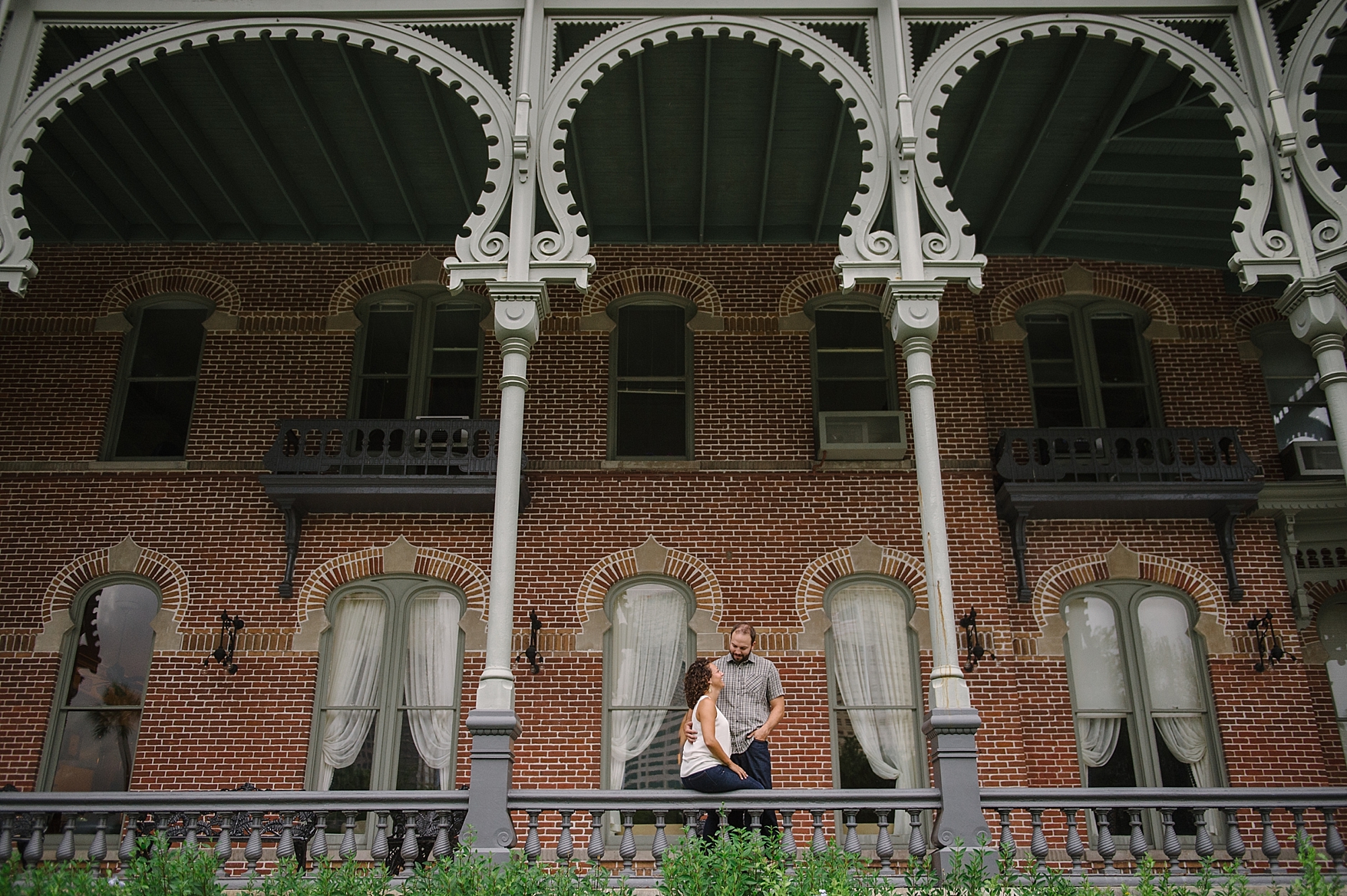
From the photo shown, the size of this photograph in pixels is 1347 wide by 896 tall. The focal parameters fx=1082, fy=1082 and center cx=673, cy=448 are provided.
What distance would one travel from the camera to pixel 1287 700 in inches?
437

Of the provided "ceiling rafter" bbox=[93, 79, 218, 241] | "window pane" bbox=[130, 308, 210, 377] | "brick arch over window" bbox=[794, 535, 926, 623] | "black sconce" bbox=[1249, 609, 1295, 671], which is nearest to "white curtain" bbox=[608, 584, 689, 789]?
"brick arch over window" bbox=[794, 535, 926, 623]

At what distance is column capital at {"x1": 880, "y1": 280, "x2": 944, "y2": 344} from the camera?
8.38 metres

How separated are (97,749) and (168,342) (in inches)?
182

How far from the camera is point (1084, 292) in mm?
12742

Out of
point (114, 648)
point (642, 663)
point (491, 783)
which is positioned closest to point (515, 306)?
point (491, 783)

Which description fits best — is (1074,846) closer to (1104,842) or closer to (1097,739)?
(1104,842)

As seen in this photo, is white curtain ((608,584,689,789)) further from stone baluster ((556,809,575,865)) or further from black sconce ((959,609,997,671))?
stone baluster ((556,809,575,865))

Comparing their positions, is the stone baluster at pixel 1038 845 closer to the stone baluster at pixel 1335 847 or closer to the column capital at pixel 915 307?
the stone baluster at pixel 1335 847

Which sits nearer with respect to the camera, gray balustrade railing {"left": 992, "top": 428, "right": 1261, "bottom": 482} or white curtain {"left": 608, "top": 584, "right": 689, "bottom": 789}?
white curtain {"left": 608, "top": 584, "right": 689, "bottom": 789}

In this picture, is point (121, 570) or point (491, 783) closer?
point (491, 783)

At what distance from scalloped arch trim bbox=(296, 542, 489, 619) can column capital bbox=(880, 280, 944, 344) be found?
539cm

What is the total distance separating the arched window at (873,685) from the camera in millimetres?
10977

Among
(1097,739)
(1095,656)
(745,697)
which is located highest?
(1095,656)

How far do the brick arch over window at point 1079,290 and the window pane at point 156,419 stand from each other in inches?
371
